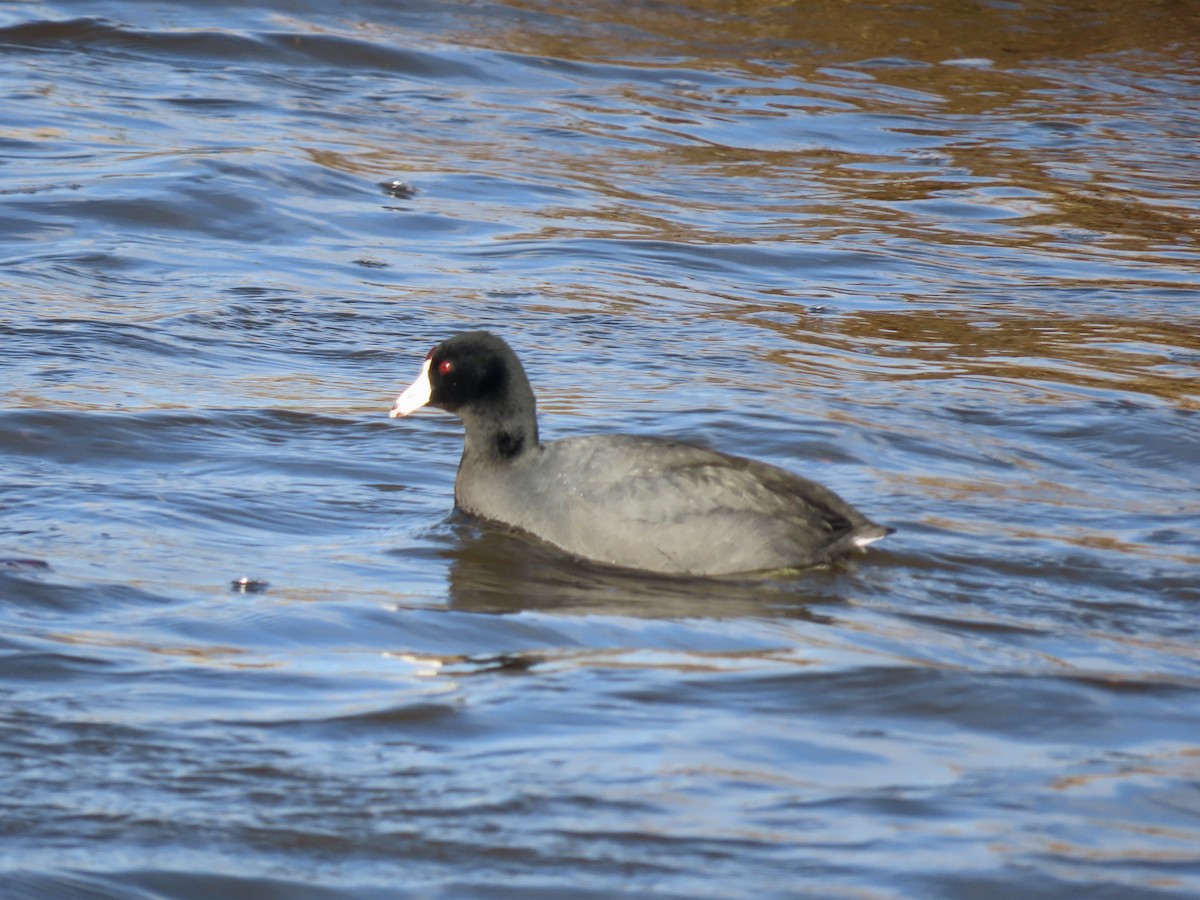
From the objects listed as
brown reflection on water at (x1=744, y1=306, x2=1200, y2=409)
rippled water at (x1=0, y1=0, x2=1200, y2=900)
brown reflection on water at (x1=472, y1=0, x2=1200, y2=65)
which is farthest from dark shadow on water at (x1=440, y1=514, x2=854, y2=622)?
brown reflection on water at (x1=472, y1=0, x2=1200, y2=65)

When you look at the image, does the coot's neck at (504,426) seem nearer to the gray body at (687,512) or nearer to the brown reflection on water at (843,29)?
the gray body at (687,512)

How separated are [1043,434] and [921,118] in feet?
24.4

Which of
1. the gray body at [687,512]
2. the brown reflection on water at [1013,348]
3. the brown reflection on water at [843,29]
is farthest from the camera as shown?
the brown reflection on water at [843,29]

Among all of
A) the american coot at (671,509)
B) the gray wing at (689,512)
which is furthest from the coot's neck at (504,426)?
the gray wing at (689,512)

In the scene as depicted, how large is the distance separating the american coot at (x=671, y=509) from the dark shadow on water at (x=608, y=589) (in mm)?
60

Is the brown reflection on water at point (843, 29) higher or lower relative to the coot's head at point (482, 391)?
higher

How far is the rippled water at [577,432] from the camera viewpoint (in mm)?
4266

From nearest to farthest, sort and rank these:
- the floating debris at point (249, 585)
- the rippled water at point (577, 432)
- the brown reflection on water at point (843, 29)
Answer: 1. the rippled water at point (577, 432)
2. the floating debris at point (249, 585)
3. the brown reflection on water at point (843, 29)

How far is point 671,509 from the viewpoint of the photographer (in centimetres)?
618

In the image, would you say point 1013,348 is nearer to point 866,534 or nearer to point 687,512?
point 866,534

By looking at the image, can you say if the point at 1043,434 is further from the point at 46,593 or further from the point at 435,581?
the point at 46,593

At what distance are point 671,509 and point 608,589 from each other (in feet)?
1.09

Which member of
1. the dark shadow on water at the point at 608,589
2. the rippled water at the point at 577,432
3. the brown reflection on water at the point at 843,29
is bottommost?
the dark shadow on water at the point at 608,589

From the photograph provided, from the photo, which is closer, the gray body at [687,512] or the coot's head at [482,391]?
the gray body at [687,512]
